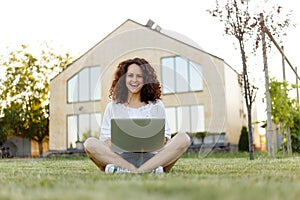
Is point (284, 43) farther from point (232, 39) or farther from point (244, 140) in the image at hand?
point (244, 140)

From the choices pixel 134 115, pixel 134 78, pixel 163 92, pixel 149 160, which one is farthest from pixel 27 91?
pixel 149 160

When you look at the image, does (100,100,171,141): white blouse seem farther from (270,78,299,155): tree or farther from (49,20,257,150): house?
(49,20,257,150): house

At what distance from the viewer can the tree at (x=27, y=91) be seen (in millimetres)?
31906

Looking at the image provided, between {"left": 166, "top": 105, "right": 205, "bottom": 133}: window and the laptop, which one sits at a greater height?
{"left": 166, "top": 105, "right": 205, "bottom": 133}: window

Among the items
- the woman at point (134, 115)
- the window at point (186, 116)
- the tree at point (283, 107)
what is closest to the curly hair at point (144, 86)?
the woman at point (134, 115)

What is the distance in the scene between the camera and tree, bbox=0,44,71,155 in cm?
3191

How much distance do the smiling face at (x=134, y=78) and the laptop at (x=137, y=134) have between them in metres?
0.52

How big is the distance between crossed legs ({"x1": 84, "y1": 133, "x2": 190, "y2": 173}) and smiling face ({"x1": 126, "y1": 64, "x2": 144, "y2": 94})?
61 cm

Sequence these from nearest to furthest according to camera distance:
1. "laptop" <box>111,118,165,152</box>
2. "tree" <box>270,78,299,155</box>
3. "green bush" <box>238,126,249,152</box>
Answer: "laptop" <box>111,118,165,152</box>
"tree" <box>270,78,299,155</box>
"green bush" <box>238,126,249,152</box>

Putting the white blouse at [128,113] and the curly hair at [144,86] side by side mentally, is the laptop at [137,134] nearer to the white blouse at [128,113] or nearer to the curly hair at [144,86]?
the white blouse at [128,113]

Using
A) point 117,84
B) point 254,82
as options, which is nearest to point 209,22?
point 254,82

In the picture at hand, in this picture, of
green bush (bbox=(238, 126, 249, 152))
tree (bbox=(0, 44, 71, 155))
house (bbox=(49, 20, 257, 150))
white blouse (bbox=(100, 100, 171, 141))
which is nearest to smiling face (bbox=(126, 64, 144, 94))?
white blouse (bbox=(100, 100, 171, 141))

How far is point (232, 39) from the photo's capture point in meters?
10.9

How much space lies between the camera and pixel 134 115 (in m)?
4.52
